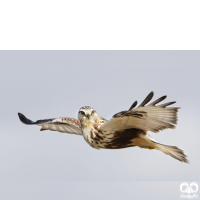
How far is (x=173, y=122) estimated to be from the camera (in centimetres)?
675

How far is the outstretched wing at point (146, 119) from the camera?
654cm

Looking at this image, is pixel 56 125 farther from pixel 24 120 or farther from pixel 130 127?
pixel 130 127

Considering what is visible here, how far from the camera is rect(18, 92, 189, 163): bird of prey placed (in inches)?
262

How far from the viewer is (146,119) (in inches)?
271

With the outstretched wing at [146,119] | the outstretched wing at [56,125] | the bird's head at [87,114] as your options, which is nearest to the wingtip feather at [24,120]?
the outstretched wing at [56,125]

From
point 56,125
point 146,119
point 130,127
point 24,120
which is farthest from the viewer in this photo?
point 24,120

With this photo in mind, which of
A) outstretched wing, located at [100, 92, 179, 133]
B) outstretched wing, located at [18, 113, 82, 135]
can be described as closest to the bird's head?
outstretched wing, located at [100, 92, 179, 133]

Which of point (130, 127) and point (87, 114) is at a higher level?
point (87, 114)

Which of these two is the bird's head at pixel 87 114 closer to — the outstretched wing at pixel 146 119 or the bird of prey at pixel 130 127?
the bird of prey at pixel 130 127

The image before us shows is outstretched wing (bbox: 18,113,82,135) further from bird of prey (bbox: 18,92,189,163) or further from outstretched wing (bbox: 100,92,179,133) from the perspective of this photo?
outstretched wing (bbox: 100,92,179,133)

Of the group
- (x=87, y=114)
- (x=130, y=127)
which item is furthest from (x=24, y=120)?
(x=130, y=127)

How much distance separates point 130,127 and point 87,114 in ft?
3.24

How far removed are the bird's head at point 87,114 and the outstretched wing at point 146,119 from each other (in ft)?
1.30

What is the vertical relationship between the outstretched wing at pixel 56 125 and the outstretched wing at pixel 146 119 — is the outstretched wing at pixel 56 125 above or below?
above
